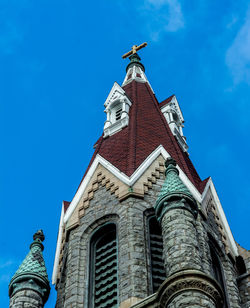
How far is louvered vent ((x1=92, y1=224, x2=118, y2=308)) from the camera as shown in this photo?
16.6 meters

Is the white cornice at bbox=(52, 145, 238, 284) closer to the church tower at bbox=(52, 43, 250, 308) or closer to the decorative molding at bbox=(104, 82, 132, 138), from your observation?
the church tower at bbox=(52, 43, 250, 308)

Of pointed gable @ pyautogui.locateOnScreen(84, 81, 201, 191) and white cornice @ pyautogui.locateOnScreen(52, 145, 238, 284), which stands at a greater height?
pointed gable @ pyautogui.locateOnScreen(84, 81, 201, 191)

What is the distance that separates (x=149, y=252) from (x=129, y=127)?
763 centimetres

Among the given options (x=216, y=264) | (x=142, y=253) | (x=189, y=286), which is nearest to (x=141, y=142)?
A: (x=216, y=264)

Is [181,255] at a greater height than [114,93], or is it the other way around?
[114,93]

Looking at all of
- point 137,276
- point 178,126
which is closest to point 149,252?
point 137,276

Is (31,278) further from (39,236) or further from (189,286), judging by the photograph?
(189,286)

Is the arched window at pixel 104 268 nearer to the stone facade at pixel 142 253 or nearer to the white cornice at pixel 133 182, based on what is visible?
the stone facade at pixel 142 253

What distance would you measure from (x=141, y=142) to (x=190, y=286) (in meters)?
10.2

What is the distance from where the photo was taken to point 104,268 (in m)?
17.6

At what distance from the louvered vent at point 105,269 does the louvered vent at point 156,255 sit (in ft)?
3.10

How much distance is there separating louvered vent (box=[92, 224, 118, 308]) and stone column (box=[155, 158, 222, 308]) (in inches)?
90.1


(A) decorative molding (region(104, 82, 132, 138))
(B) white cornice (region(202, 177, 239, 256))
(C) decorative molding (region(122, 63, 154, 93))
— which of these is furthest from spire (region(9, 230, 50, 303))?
(C) decorative molding (region(122, 63, 154, 93))

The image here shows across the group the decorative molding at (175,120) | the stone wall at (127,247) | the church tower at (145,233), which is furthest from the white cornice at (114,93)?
the stone wall at (127,247)
